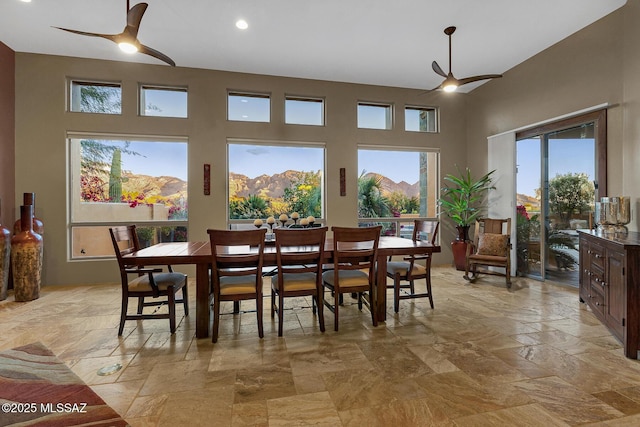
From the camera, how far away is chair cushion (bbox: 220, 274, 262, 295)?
2631 mm

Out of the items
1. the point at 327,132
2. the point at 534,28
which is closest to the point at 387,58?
the point at 327,132

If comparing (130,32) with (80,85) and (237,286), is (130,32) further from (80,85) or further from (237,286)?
(80,85)

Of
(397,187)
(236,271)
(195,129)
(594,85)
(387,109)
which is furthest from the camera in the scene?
(397,187)

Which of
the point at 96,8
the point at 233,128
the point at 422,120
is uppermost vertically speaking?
the point at 96,8

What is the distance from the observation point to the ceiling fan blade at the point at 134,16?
2596 millimetres

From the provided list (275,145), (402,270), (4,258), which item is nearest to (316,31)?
(275,145)

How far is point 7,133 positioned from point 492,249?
716 centimetres

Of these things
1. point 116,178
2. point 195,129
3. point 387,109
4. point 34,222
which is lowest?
point 34,222

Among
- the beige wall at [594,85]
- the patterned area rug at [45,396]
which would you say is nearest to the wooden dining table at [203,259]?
the patterned area rug at [45,396]

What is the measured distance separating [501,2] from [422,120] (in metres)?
2.65

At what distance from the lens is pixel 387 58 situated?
4.72 meters

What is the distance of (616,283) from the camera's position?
251 centimetres

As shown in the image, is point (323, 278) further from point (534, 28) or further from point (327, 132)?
point (534, 28)

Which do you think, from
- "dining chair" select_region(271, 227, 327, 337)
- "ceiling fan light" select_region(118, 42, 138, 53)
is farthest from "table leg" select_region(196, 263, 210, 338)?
"ceiling fan light" select_region(118, 42, 138, 53)
